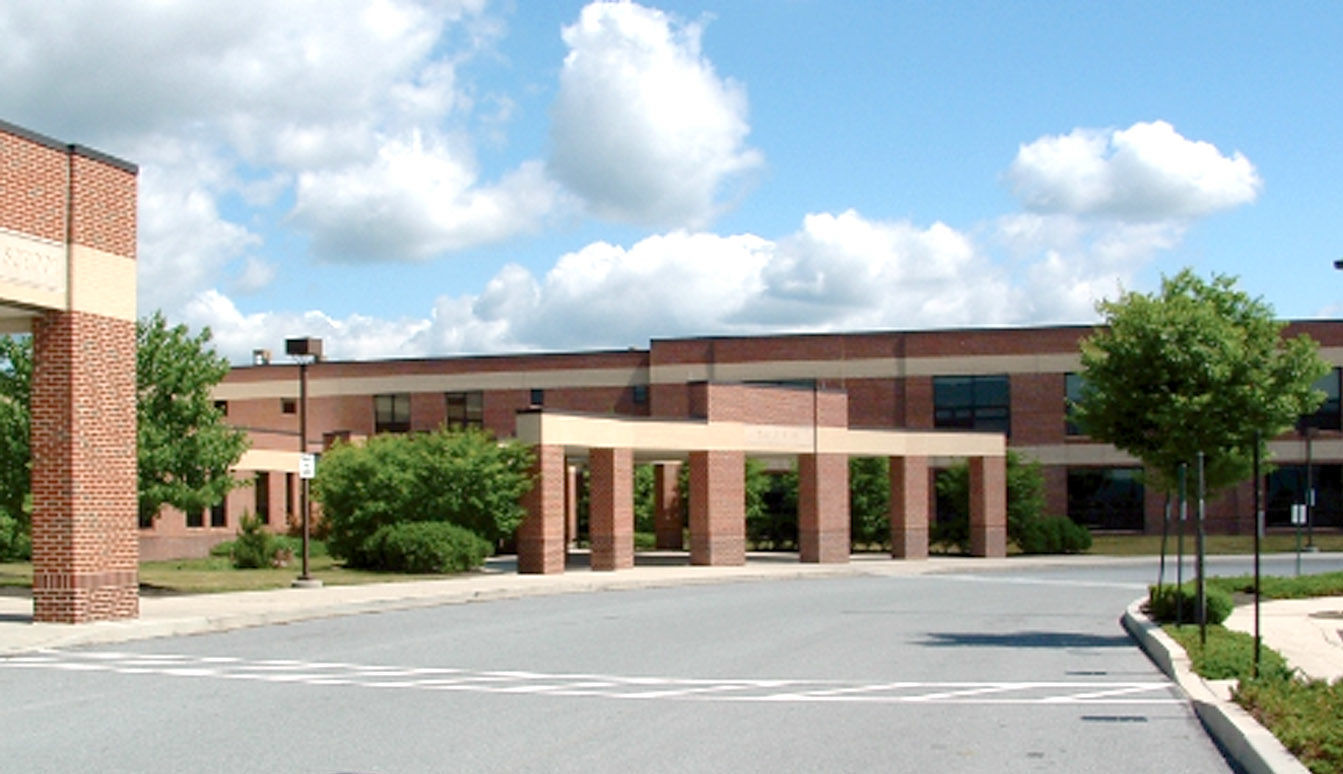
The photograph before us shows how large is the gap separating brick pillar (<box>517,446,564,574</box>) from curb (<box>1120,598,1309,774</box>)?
19862mm

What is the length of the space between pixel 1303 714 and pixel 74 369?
51.4 feet

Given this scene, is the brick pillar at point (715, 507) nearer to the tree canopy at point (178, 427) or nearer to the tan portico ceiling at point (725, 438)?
the tan portico ceiling at point (725, 438)

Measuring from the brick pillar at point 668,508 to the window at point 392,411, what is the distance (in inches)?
716

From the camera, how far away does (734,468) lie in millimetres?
41906

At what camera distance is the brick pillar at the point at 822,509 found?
44250mm

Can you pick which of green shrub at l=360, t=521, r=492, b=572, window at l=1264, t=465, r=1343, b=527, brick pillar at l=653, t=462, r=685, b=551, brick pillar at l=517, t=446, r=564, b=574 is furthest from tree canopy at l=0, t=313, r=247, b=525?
window at l=1264, t=465, r=1343, b=527

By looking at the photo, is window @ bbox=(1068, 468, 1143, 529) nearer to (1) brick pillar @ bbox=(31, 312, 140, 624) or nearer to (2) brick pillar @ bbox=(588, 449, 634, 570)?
(2) brick pillar @ bbox=(588, 449, 634, 570)

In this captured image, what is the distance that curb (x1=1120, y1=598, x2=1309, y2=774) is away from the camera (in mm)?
9320

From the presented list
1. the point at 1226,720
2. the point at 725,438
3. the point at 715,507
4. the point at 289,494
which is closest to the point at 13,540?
the point at 289,494

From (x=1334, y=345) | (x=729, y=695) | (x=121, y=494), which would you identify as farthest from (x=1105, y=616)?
(x=1334, y=345)

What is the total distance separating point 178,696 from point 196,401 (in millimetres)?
16410

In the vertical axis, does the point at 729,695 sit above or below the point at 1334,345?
below

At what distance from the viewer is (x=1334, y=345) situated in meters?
58.6

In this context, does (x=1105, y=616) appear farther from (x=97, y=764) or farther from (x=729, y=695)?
(x=97, y=764)
